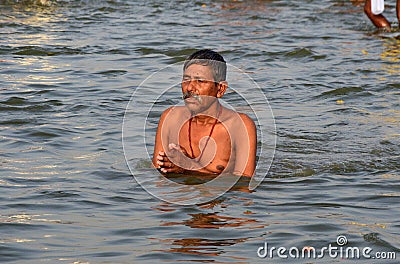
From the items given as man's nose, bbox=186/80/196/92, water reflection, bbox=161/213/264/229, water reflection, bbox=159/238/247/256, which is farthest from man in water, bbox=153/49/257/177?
water reflection, bbox=159/238/247/256

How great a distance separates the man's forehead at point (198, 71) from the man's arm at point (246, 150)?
1.51 ft

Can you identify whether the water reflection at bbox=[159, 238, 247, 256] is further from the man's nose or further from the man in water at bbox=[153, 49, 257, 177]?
the man's nose

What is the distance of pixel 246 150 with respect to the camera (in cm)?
631

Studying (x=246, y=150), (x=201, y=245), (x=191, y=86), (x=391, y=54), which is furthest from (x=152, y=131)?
(x=391, y=54)

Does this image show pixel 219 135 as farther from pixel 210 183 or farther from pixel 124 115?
pixel 124 115

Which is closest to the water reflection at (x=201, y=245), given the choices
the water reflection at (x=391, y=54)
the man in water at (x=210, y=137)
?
the man in water at (x=210, y=137)

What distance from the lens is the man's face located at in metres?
6.04

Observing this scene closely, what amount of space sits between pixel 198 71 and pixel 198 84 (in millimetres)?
80

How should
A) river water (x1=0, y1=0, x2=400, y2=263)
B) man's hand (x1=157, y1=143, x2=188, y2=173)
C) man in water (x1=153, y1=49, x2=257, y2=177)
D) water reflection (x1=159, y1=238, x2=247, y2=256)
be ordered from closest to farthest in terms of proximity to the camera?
water reflection (x1=159, y1=238, x2=247, y2=256), river water (x1=0, y1=0, x2=400, y2=263), man's hand (x1=157, y1=143, x2=188, y2=173), man in water (x1=153, y1=49, x2=257, y2=177)

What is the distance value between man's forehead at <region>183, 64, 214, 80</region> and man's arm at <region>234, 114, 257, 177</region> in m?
0.46

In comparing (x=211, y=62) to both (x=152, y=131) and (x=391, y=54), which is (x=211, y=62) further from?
(x=391, y=54)

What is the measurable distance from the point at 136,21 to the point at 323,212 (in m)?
9.28

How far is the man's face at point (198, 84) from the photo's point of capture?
604 centimetres

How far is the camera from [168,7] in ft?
53.8
